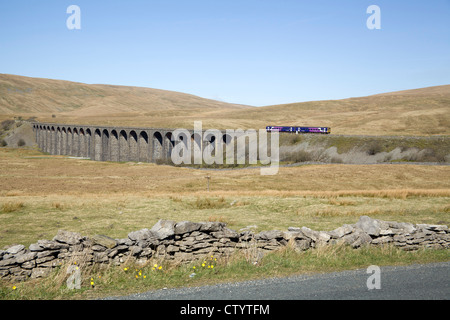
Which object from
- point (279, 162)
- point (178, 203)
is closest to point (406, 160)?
point (279, 162)

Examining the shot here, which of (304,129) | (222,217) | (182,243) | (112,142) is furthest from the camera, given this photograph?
(112,142)

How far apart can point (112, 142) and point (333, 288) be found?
10726 centimetres

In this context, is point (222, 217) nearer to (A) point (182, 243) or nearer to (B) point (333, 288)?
(A) point (182, 243)

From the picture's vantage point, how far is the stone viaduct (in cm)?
9756

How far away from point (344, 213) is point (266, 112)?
15428cm

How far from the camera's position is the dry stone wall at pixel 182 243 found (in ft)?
35.7

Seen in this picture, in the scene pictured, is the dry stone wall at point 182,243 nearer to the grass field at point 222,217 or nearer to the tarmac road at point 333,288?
the grass field at point 222,217

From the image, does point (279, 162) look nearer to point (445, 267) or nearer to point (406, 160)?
point (406, 160)

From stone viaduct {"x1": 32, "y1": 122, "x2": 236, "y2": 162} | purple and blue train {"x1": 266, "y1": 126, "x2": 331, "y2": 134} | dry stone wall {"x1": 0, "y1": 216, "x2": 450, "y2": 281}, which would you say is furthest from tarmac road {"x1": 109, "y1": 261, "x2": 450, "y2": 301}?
purple and blue train {"x1": 266, "y1": 126, "x2": 331, "y2": 134}

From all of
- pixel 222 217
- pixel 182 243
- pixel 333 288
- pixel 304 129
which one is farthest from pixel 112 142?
pixel 333 288

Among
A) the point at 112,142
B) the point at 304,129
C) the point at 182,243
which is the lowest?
the point at 182,243

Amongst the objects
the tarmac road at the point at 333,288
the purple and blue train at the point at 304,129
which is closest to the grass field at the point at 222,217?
the tarmac road at the point at 333,288

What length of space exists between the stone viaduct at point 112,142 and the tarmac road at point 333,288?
272 ft

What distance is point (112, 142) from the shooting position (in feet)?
363
